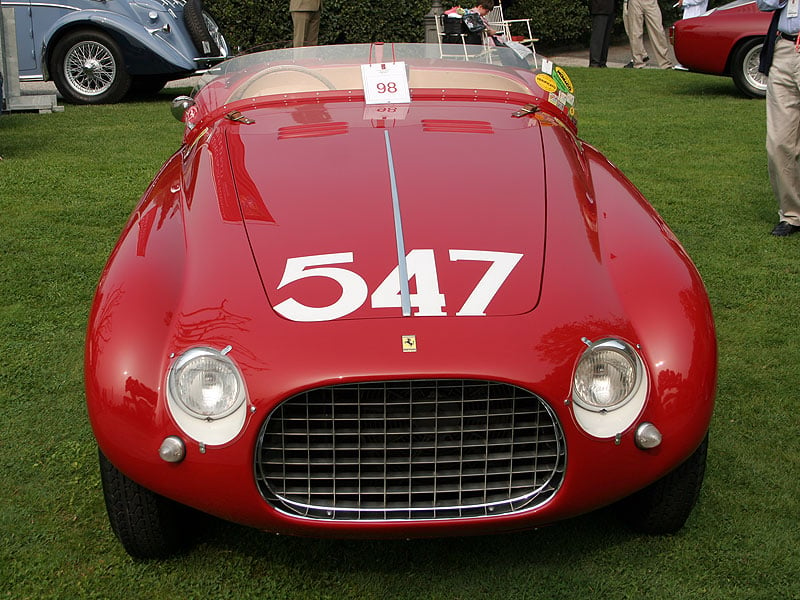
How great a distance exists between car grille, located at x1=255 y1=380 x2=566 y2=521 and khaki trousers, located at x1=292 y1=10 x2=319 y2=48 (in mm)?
10002

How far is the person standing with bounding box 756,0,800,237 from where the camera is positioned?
5.61m

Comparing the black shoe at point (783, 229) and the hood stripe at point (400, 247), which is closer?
the hood stripe at point (400, 247)

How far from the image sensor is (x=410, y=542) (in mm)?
2973

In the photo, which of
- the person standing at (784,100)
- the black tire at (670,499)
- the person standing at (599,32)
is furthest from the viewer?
the person standing at (599,32)

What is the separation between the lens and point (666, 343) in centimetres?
266

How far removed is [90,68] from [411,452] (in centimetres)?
949

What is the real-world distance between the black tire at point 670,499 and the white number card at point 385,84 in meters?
1.89

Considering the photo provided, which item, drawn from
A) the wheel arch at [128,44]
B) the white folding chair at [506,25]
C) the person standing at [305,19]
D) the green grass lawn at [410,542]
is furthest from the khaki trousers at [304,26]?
the green grass lawn at [410,542]

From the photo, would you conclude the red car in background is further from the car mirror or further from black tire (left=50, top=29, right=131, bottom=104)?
the car mirror

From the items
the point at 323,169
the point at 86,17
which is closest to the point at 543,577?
the point at 323,169

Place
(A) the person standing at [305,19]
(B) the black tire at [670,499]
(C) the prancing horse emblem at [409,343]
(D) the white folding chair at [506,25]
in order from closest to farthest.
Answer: (C) the prancing horse emblem at [409,343]
(B) the black tire at [670,499]
(A) the person standing at [305,19]
(D) the white folding chair at [506,25]

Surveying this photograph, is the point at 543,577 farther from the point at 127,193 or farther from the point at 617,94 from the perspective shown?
the point at 617,94

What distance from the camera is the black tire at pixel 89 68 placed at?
10648mm

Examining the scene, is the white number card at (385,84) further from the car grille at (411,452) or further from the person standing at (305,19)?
the person standing at (305,19)
